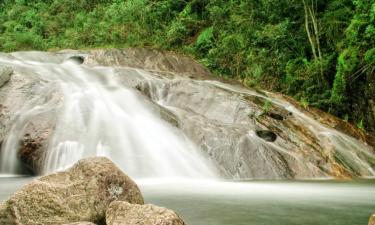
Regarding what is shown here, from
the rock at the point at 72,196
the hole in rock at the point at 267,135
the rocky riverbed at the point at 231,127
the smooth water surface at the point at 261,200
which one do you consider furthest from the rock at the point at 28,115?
the rock at the point at 72,196

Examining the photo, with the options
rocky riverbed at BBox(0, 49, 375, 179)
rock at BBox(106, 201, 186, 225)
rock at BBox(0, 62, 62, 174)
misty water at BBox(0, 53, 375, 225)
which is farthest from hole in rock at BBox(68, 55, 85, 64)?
rock at BBox(106, 201, 186, 225)

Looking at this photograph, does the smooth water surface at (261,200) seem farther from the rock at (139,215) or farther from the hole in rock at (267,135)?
the hole in rock at (267,135)

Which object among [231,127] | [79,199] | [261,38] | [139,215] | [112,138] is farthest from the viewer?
[261,38]

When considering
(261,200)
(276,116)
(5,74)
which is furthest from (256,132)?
(5,74)

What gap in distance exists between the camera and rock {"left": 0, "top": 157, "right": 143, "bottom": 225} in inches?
169

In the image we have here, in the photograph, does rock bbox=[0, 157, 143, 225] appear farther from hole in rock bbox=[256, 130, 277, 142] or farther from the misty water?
hole in rock bbox=[256, 130, 277, 142]

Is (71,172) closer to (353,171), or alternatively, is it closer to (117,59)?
(353,171)

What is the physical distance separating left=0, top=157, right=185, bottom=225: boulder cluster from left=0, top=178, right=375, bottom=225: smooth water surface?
0.97 m

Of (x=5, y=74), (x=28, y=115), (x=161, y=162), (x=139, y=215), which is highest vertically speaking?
(x=139, y=215)

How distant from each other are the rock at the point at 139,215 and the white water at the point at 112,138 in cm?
490

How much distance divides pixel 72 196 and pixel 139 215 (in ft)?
3.35

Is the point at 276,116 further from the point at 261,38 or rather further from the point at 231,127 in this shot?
the point at 261,38

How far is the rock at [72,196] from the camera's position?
4.29 m

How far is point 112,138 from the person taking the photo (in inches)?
390
